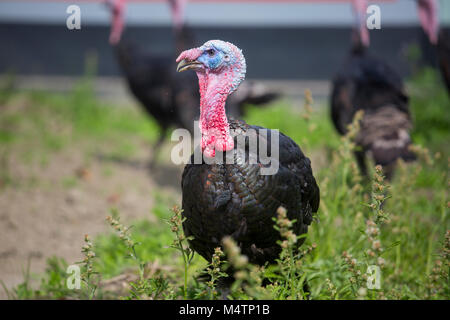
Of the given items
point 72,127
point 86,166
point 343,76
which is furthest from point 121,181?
point 343,76

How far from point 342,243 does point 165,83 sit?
268 cm

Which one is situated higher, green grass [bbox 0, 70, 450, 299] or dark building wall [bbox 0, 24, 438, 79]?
dark building wall [bbox 0, 24, 438, 79]

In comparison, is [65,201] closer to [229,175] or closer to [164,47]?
[229,175]

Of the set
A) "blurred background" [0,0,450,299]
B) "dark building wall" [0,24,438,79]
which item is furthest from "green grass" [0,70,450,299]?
"dark building wall" [0,24,438,79]

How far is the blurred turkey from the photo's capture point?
420 centimetres

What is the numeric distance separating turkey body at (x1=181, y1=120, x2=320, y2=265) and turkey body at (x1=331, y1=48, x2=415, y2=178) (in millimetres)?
1671

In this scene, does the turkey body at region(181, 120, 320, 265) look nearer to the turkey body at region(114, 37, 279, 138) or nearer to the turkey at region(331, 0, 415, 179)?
the turkey at region(331, 0, 415, 179)

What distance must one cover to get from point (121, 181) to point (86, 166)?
50cm

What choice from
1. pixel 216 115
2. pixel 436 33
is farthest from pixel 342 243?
pixel 436 33

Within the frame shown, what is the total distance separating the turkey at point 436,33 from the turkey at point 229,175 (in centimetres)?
249

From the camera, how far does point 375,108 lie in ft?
11.5

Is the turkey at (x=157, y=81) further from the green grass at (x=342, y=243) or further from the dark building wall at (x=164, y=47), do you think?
the dark building wall at (x=164, y=47)
